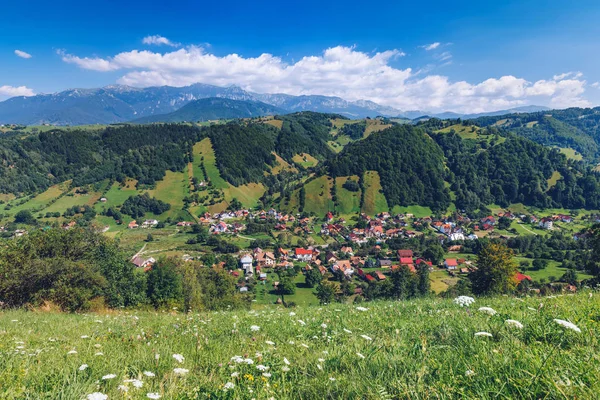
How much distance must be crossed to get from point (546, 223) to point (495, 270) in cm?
15981

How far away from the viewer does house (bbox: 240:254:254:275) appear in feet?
329

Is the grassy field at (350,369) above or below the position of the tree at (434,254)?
above

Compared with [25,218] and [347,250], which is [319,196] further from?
[25,218]

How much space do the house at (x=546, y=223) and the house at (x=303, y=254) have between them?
124m

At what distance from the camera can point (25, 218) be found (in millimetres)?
145125

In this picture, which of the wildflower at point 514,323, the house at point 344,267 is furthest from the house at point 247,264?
the wildflower at point 514,323

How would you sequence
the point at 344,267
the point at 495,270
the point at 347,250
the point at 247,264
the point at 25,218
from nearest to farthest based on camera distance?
the point at 495,270
the point at 344,267
the point at 247,264
the point at 347,250
the point at 25,218

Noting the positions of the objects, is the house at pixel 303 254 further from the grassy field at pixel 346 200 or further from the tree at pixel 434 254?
the grassy field at pixel 346 200

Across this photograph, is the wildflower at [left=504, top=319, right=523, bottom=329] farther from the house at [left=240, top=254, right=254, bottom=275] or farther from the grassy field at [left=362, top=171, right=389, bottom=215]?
the grassy field at [left=362, top=171, right=389, bottom=215]

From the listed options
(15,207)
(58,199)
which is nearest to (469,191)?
(58,199)

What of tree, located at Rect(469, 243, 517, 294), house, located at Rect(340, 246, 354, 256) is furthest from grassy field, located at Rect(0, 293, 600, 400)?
house, located at Rect(340, 246, 354, 256)

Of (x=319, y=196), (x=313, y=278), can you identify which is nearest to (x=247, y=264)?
(x=313, y=278)

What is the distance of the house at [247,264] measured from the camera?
100262 millimetres

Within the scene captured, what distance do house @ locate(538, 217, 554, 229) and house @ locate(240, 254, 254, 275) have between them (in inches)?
5854
